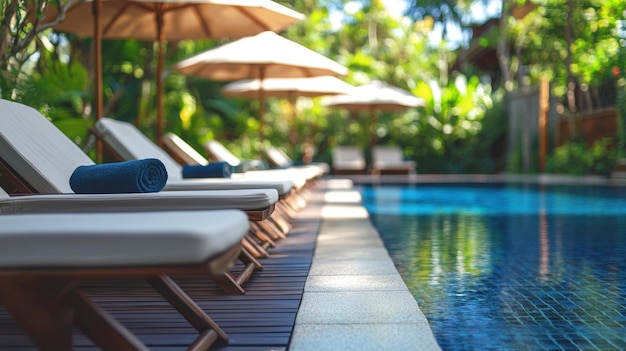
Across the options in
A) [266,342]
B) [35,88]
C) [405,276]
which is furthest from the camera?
[35,88]

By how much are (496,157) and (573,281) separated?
19.8 m

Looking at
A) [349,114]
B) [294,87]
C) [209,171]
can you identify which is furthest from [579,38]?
[209,171]

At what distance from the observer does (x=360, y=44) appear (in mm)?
35438

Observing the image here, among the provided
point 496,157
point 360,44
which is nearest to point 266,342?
point 496,157

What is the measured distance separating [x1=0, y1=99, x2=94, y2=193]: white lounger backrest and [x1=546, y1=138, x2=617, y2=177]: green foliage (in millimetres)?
14622

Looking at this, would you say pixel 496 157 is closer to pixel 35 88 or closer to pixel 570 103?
pixel 570 103

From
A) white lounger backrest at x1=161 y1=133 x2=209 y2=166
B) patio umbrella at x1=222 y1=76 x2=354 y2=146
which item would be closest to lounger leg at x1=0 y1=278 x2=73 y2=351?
white lounger backrest at x1=161 y1=133 x2=209 y2=166

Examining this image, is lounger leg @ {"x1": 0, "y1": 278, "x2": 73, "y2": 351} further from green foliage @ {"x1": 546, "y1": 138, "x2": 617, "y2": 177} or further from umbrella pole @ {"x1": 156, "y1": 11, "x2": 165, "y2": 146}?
green foliage @ {"x1": 546, "y1": 138, "x2": 617, "y2": 177}

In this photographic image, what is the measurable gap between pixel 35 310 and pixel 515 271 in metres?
3.38

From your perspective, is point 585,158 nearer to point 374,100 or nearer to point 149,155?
point 374,100

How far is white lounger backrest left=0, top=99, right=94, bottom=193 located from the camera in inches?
152

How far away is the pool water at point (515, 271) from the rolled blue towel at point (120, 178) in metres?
1.51

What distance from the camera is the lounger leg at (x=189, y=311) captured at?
259 centimetres

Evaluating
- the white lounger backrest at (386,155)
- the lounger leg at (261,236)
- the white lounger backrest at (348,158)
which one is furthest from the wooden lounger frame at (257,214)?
the white lounger backrest at (348,158)
